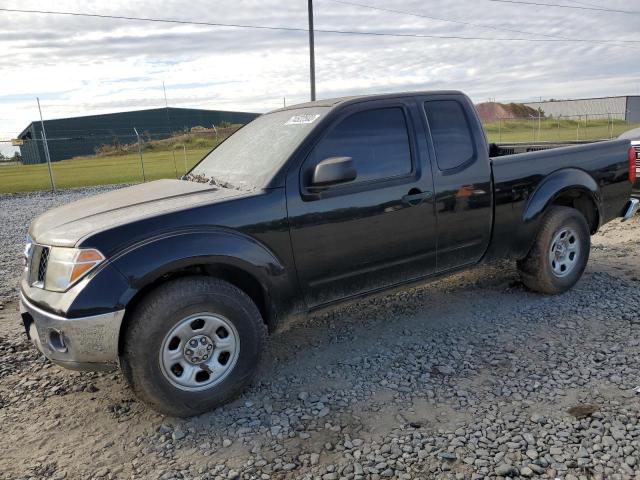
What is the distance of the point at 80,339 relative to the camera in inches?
115

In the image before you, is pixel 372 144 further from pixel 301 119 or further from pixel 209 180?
pixel 209 180

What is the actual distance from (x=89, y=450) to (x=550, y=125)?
177 feet

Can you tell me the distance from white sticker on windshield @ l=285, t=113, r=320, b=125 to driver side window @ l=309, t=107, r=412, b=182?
0.19 m

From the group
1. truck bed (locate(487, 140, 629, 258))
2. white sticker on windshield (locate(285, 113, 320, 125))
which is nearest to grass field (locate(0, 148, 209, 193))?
white sticker on windshield (locate(285, 113, 320, 125))

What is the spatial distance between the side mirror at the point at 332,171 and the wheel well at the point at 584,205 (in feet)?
8.68

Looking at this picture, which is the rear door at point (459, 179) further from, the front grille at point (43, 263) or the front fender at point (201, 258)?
the front grille at point (43, 263)

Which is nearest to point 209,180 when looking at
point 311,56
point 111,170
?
point 311,56

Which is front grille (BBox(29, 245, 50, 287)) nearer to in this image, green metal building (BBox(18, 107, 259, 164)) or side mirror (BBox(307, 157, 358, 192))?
side mirror (BBox(307, 157, 358, 192))

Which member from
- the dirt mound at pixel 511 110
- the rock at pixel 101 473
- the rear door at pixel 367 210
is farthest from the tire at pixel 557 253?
the dirt mound at pixel 511 110

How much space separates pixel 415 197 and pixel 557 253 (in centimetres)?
186

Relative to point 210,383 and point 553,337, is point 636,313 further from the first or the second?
point 210,383

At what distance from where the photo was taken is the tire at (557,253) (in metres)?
4.79

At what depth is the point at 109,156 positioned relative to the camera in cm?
3609

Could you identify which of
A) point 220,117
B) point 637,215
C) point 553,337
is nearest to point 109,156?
point 220,117
